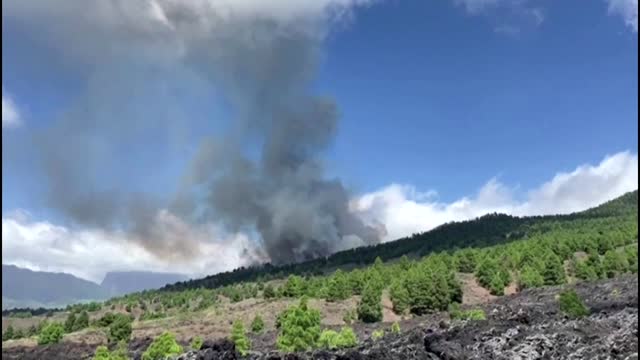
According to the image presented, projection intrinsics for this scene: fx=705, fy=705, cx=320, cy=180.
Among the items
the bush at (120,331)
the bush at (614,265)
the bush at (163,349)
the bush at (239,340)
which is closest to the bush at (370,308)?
the bush at (120,331)

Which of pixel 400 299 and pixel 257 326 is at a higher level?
pixel 400 299

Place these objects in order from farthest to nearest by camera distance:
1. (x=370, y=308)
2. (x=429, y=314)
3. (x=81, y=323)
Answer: (x=81, y=323), (x=429, y=314), (x=370, y=308)

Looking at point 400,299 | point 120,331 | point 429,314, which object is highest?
point 120,331

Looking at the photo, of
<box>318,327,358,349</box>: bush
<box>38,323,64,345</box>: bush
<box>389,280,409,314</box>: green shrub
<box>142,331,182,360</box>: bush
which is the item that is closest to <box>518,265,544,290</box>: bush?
<box>389,280,409,314</box>: green shrub

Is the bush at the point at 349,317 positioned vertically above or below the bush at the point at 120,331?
below

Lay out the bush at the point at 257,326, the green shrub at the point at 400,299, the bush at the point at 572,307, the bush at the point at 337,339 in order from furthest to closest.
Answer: the green shrub at the point at 400,299 < the bush at the point at 257,326 < the bush at the point at 337,339 < the bush at the point at 572,307

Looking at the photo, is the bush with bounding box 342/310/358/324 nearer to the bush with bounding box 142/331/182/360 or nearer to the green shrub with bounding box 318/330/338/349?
the green shrub with bounding box 318/330/338/349

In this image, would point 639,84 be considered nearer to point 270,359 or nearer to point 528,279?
point 270,359

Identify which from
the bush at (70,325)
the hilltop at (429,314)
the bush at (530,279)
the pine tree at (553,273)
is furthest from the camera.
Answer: the bush at (70,325)

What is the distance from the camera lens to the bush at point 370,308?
149125mm

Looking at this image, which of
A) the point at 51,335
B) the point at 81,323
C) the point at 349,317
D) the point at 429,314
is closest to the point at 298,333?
the point at 349,317

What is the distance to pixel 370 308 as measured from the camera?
14938 centimetres

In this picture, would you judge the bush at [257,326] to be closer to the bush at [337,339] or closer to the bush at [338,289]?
the bush at [338,289]

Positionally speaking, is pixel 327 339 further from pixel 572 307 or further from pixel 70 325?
pixel 70 325
